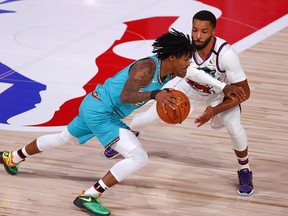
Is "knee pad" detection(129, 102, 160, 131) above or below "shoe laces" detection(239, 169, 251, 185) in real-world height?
above

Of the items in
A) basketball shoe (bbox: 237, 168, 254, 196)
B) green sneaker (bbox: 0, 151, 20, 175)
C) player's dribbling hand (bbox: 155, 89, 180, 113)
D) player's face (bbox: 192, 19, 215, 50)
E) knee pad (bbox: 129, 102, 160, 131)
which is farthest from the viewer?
knee pad (bbox: 129, 102, 160, 131)

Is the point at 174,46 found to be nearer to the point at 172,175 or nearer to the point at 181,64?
the point at 181,64

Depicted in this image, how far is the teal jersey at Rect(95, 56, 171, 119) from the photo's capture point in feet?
21.1

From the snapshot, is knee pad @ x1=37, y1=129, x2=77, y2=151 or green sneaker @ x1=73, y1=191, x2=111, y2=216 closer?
green sneaker @ x1=73, y1=191, x2=111, y2=216

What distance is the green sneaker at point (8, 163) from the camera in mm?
7184

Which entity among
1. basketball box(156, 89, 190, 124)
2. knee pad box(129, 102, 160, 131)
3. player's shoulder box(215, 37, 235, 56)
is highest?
player's shoulder box(215, 37, 235, 56)

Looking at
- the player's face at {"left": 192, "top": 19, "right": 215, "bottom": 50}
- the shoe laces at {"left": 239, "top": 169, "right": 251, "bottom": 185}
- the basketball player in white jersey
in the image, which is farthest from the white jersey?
the shoe laces at {"left": 239, "top": 169, "right": 251, "bottom": 185}

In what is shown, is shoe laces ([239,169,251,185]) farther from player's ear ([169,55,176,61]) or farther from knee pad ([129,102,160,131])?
player's ear ([169,55,176,61])

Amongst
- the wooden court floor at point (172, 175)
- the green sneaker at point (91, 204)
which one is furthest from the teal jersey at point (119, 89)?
the wooden court floor at point (172, 175)

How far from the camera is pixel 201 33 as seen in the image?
6711 mm

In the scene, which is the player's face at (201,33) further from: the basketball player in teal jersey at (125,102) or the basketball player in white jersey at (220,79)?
the basketball player in teal jersey at (125,102)

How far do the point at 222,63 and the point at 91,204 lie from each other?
1575mm

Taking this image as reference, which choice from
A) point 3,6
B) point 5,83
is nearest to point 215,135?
point 5,83

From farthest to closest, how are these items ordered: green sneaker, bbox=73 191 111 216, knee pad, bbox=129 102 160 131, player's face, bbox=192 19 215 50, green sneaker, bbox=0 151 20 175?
1. knee pad, bbox=129 102 160 131
2. green sneaker, bbox=0 151 20 175
3. player's face, bbox=192 19 215 50
4. green sneaker, bbox=73 191 111 216
